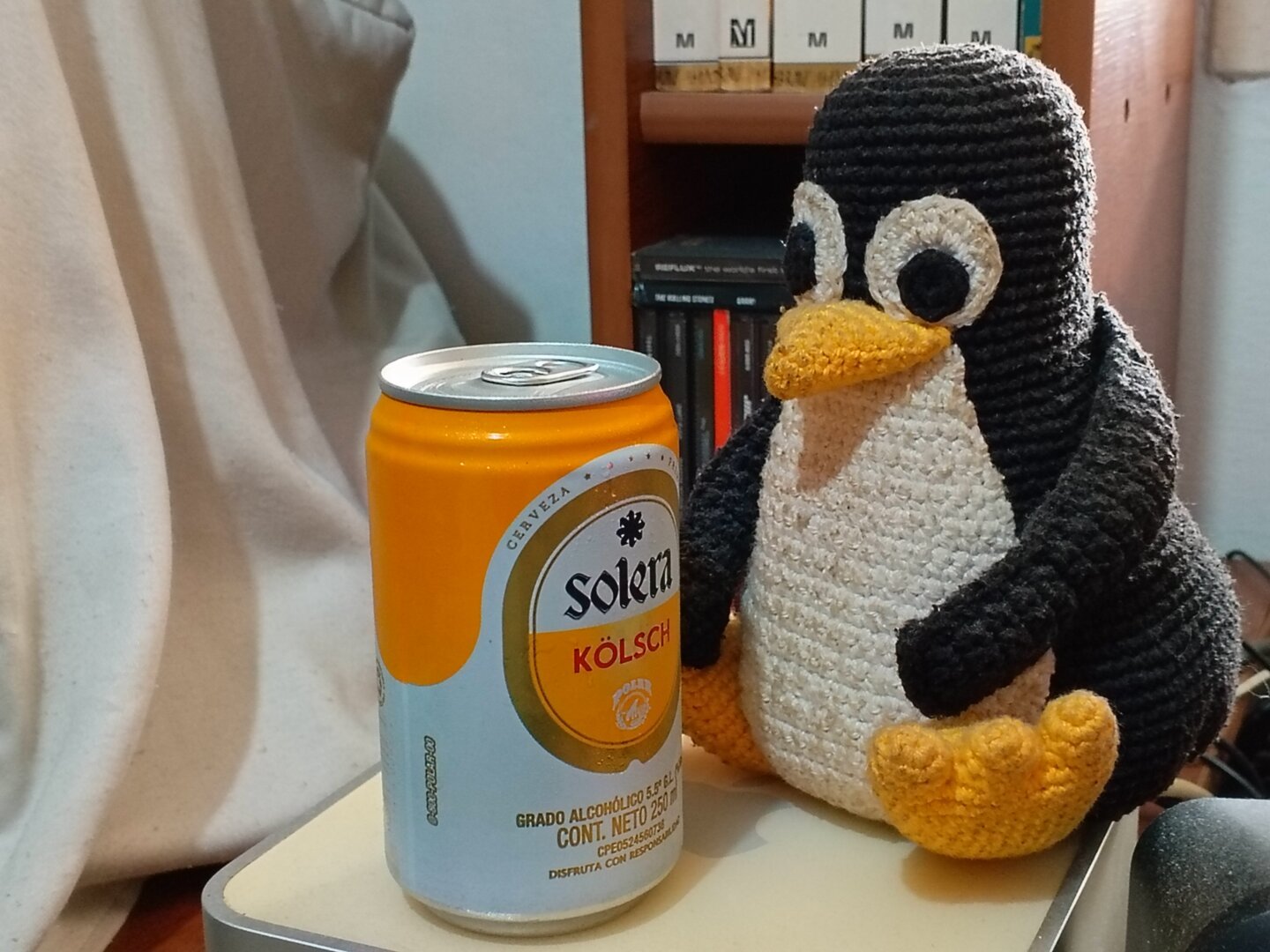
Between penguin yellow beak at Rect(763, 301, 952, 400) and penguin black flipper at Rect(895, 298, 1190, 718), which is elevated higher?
penguin yellow beak at Rect(763, 301, 952, 400)

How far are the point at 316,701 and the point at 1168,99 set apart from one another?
699 mm

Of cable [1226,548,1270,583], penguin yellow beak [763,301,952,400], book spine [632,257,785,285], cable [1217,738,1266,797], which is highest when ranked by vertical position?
penguin yellow beak [763,301,952,400]

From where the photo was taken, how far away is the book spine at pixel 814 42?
0.77 m

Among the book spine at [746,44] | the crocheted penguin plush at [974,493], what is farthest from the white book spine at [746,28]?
the crocheted penguin plush at [974,493]

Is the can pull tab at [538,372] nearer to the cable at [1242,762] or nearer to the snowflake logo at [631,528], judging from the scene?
the snowflake logo at [631,528]

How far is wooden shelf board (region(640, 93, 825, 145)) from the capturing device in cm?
75

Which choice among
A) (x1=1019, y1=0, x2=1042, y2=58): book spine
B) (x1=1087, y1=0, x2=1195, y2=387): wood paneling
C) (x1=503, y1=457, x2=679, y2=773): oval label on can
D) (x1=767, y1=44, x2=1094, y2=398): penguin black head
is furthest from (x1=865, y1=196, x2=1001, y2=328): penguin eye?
(x1=1019, y1=0, x2=1042, y2=58): book spine

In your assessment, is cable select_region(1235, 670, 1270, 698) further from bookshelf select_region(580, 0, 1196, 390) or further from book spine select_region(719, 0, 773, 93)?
book spine select_region(719, 0, 773, 93)

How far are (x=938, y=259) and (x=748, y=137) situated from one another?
35 cm

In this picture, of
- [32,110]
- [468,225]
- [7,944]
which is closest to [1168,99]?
[468,225]

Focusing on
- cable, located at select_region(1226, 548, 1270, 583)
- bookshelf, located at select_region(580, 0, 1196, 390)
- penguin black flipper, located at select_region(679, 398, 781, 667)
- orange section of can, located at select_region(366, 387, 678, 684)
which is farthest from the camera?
cable, located at select_region(1226, 548, 1270, 583)

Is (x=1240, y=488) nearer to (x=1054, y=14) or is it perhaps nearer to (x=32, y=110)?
(x=1054, y=14)

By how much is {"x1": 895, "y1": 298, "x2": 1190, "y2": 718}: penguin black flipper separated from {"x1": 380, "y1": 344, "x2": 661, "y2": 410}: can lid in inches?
5.1

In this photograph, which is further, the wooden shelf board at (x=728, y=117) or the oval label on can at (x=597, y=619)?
the wooden shelf board at (x=728, y=117)
